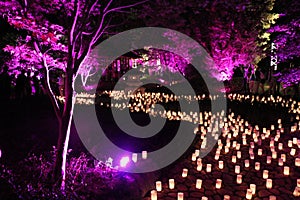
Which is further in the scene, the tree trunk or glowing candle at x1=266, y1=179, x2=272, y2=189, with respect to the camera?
glowing candle at x1=266, y1=179, x2=272, y2=189

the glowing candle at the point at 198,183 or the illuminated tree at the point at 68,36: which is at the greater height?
the illuminated tree at the point at 68,36

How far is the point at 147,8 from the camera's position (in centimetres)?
546

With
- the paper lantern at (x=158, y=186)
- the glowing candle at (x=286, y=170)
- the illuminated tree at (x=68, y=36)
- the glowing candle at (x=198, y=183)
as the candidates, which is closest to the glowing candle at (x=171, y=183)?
the paper lantern at (x=158, y=186)

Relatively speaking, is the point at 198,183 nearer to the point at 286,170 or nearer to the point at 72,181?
the point at 286,170


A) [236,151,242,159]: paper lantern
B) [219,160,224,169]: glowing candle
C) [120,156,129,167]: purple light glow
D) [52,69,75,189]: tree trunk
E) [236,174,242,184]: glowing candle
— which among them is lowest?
Result: [236,174,242,184]: glowing candle

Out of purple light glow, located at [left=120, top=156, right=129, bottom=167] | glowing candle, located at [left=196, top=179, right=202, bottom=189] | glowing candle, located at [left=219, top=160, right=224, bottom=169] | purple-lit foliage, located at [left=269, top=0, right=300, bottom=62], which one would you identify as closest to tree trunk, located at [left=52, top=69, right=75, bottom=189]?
purple light glow, located at [left=120, top=156, right=129, bottom=167]

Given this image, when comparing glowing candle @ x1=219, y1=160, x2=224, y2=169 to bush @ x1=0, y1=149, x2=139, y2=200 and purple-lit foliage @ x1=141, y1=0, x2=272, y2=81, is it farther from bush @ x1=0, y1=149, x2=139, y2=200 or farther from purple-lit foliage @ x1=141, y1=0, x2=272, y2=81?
purple-lit foliage @ x1=141, y1=0, x2=272, y2=81

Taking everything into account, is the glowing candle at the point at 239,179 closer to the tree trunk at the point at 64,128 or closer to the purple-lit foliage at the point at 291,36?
the tree trunk at the point at 64,128

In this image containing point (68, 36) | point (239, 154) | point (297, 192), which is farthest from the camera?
point (239, 154)

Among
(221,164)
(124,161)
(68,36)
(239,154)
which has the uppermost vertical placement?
(68,36)

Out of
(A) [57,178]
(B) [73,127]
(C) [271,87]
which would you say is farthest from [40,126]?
(C) [271,87]

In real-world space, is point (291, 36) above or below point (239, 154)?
above

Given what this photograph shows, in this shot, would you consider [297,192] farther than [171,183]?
No

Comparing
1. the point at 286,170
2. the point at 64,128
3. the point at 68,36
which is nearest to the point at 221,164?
the point at 286,170
